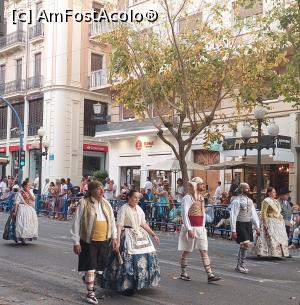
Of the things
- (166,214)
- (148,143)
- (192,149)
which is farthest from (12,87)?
(166,214)

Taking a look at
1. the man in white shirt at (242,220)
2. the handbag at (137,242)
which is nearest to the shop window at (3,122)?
the man in white shirt at (242,220)

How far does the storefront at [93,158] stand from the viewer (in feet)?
131

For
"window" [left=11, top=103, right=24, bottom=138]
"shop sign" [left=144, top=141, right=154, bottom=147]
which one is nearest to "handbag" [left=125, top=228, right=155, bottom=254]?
"shop sign" [left=144, top=141, right=154, bottom=147]

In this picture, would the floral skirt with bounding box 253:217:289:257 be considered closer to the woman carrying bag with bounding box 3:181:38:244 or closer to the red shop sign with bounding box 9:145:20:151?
the woman carrying bag with bounding box 3:181:38:244

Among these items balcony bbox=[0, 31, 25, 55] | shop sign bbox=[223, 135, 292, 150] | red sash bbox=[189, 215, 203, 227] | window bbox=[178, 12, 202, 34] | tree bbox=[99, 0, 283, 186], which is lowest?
red sash bbox=[189, 215, 203, 227]

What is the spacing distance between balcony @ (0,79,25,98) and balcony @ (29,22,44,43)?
10.5 ft

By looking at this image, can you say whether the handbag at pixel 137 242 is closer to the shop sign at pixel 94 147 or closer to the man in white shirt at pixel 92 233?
the man in white shirt at pixel 92 233

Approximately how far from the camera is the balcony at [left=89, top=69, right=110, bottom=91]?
1453 inches

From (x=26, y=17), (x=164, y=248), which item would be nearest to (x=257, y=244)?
(x=164, y=248)

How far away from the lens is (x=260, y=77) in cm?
1908

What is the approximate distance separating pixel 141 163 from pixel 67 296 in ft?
78.5

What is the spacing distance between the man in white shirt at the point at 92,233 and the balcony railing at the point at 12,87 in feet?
112

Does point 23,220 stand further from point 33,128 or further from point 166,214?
point 33,128

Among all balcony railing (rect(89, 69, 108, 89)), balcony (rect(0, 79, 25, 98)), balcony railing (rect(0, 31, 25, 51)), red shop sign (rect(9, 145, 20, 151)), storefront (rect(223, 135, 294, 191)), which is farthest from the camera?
red shop sign (rect(9, 145, 20, 151))
